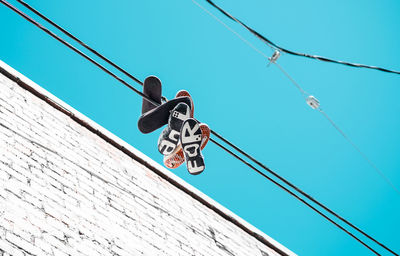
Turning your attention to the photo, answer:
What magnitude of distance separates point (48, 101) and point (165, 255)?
229 centimetres

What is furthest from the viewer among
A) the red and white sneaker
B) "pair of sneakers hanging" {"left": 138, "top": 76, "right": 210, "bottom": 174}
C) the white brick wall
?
the red and white sneaker

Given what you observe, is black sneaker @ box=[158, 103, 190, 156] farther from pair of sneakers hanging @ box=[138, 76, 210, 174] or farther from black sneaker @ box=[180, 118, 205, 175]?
black sneaker @ box=[180, 118, 205, 175]

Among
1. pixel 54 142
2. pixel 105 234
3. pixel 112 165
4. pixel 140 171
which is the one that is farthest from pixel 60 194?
pixel 140 171

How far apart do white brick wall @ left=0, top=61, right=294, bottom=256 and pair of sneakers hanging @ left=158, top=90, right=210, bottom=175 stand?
795 mm

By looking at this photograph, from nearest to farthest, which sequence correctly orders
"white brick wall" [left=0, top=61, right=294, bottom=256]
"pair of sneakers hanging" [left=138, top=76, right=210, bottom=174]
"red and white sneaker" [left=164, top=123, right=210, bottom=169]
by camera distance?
"white brick wall" [left=0, top=61, right=294, bottom=256] → "pair of sneakers hanging" [left=138, top=76, right=210, bottom=174] → "red and white sneaker" [left=164, top=123, right=210, bottom=169]

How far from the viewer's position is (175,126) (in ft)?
14.8

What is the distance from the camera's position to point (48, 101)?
588 centimetres

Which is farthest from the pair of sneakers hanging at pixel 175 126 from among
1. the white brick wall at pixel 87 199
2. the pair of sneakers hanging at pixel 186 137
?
the white brick wall at pixel 87 199

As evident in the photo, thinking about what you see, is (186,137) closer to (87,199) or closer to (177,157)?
(177,157)

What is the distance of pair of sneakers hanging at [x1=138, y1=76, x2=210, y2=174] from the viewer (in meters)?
4.45

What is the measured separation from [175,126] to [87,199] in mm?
999

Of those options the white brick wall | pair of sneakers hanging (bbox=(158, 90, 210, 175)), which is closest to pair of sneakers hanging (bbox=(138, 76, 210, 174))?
pair of sneakers hanging (bbox=(158, 90, 210, 175))

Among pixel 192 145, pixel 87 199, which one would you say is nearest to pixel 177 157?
pixel 192 145

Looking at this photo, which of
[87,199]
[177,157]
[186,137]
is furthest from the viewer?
[177,157]
